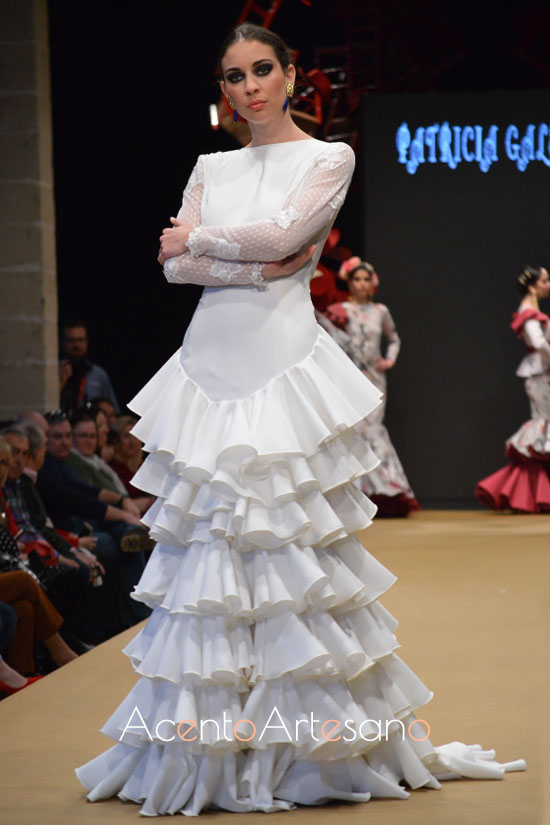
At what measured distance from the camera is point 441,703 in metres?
3.24

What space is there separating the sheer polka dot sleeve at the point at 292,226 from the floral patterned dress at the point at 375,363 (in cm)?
573

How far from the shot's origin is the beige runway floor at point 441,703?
236 centimetres

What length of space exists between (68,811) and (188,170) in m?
7.20

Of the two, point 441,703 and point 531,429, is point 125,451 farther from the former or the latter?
point 531,429

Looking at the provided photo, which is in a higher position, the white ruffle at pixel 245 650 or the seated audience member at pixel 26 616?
the white ruffle at pixel 245 650

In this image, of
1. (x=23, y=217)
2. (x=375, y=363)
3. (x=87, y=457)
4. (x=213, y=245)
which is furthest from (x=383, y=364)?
(x=213, y=245)

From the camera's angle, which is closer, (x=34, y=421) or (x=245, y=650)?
(x=245, y=650)

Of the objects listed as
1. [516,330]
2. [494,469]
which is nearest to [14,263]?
[516,330]

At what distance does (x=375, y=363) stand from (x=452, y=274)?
1042 millimetres

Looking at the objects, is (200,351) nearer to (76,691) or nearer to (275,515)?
(275,515)

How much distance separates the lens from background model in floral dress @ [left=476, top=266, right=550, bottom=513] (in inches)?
320

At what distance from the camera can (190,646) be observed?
2322 millimetres

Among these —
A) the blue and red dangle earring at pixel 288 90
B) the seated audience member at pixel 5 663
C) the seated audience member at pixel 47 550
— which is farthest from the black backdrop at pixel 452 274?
the blue and red dangle earring at pixel 288 90

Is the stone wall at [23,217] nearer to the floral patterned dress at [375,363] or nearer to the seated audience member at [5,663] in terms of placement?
the floral patterned dress at [375,363]
